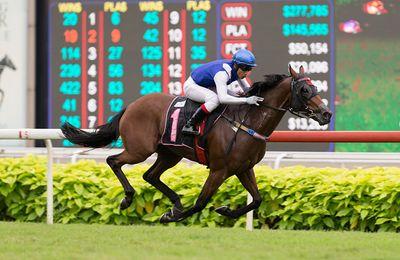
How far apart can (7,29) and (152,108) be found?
3.71 metres

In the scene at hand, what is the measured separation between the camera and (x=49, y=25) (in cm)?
944

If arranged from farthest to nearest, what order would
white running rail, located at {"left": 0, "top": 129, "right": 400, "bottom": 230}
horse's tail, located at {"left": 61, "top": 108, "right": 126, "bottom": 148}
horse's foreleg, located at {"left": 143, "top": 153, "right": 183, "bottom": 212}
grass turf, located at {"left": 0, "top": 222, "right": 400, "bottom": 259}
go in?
white running rail, located at {"left": 0, "top": 129, "right": 400, "bottom": 230}
horse's tail, located at {"left": 61, "top": 108, "right": 126, "bottom": 148}
horse's foreleg, located at {"left": 143, "top": 153, "right": 183, "bottom": 212}
grass turf, located at {"left": 0, "top": 222, "right": 400, "bottom": 259}

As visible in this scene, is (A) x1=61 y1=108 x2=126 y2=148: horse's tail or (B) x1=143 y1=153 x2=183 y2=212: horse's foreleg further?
(A) x1=61 y1=108 x2=126 y2=148: horse's tail

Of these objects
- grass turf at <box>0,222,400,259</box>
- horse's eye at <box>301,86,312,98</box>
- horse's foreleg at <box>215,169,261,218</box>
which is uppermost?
horse's eye at <box>301,86,312,98</box>

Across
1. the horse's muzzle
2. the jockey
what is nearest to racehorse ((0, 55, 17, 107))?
the jockey

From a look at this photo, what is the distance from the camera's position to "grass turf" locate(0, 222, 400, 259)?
193 inches

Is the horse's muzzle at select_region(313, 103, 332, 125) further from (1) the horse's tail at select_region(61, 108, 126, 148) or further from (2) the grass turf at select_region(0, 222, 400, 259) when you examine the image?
(1) the horse's tail at select_region(61, 108, 126, 148)

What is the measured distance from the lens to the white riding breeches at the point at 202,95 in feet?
19.6

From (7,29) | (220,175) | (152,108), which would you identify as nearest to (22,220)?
(152,108)

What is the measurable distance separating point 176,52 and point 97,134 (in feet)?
8.86

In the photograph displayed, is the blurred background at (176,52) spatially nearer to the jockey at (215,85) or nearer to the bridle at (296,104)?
the jockey at (215,85)

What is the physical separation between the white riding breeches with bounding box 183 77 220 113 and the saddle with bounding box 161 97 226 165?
0.04 m

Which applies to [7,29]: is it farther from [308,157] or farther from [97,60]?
[308,157]

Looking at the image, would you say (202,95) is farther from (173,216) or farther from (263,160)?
(263,160)
